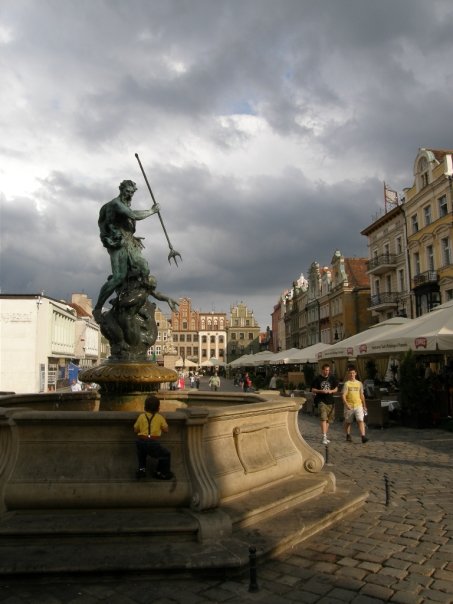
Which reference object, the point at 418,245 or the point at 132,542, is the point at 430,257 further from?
the point at 132,542

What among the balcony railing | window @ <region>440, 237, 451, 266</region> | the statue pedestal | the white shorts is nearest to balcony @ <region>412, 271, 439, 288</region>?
window @ <region>440, 237, 451, 266</region>

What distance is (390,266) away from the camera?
128 feet

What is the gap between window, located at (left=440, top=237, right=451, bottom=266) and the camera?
31812 millimetres

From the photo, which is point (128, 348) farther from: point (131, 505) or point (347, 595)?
point (347, 595)

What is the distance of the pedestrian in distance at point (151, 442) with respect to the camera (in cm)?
451

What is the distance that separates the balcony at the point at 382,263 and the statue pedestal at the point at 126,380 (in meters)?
34.6

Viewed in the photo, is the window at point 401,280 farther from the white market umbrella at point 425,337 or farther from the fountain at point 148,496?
the fountain at point 148,496

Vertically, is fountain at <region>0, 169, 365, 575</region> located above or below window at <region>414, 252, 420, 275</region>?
below

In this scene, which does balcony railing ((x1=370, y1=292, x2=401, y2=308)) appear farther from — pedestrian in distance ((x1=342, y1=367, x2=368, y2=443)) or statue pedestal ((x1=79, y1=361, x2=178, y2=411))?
statue pedestal ((x1=79, y1=361, x2=178, y2=411))

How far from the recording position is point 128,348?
7918 millimetres

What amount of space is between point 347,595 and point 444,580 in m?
0.84

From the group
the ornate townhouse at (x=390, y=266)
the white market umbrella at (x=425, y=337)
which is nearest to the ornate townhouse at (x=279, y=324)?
the ornate townhouse at (x=390, y=266)

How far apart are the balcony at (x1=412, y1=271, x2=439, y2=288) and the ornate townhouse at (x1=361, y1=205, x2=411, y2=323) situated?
2465 mm

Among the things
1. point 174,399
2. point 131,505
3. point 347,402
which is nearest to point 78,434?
point 131,505
